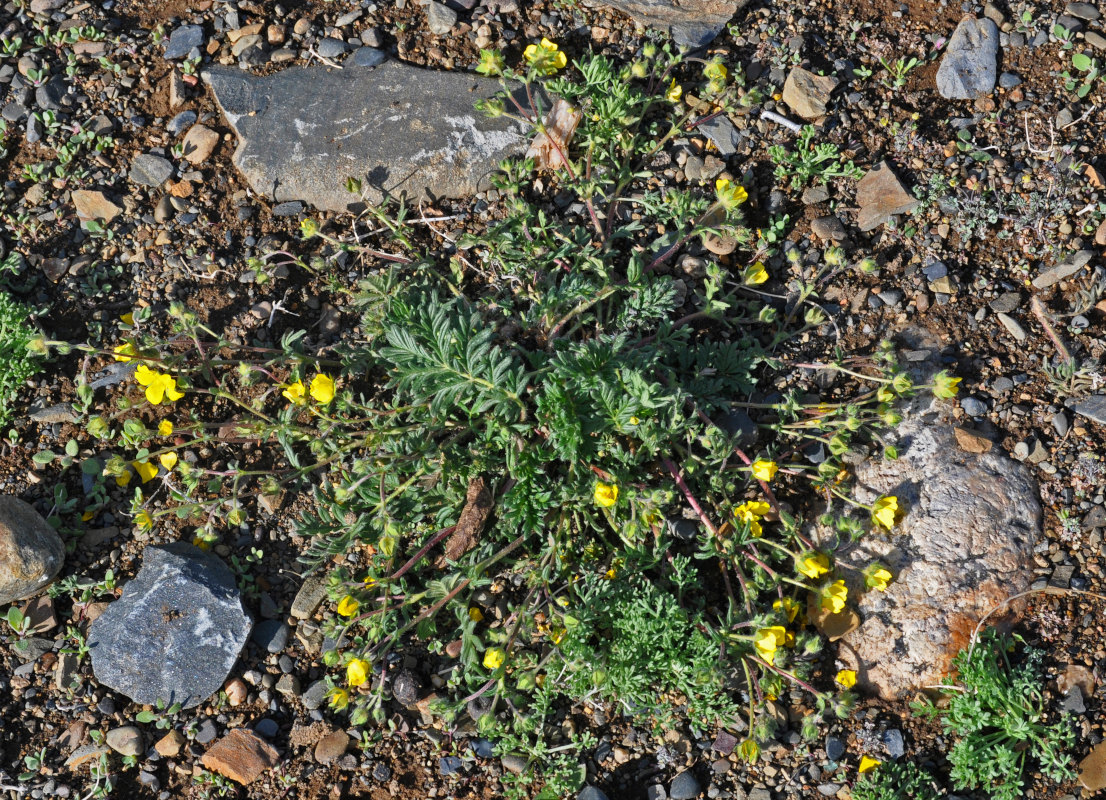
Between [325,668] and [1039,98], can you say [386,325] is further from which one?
[1039,98]

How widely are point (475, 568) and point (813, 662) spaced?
1.39 meters

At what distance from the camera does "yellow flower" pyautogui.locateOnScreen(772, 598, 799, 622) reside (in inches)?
136

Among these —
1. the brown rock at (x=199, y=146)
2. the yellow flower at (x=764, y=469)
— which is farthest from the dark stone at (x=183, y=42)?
the yellow flower at (x=764, y=469)

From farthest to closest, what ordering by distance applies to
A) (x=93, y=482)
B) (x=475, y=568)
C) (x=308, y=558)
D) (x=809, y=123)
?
(x=809, y=123) → (x=93, y=482) → (x=308, y=558) → (x=475, y=568)

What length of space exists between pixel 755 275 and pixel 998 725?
1.94 meters

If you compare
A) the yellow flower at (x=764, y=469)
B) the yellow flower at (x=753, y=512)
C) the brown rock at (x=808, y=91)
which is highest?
the brown rock at (x=808, y=91)

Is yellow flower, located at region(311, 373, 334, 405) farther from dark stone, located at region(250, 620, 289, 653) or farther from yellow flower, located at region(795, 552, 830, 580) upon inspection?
yellow flower, located at region(795, 552, 830, 580)

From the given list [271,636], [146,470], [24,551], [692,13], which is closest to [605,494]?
[271,636]

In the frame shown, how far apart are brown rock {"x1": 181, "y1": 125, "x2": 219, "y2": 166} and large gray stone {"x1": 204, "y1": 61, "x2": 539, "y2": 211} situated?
0.12 metres

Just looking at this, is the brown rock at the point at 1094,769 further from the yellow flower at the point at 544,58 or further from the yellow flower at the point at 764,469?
the yellow flower at the point at 544,58

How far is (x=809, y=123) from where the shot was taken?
14.0ft

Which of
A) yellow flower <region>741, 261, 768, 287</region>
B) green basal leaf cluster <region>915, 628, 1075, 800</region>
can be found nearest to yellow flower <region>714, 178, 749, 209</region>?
yellow flower <region>741, 261, 768, 287</region>

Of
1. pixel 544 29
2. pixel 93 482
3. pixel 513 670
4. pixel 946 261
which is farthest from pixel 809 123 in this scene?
pixel 93 482

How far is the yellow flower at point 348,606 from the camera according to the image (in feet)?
11.0
